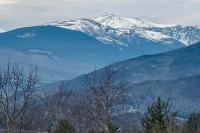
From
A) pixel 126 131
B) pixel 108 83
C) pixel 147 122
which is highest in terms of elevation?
pixel 108 83

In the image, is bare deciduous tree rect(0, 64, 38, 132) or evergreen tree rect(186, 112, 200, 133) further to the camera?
evergreen tree rect(186, 112, 200, 133)

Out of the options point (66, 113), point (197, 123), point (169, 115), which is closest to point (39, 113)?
point (66, 113)

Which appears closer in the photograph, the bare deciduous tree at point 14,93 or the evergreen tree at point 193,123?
the bare deciduous tree at point 14,93

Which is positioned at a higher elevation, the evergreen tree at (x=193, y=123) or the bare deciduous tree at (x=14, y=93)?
the bare deciduous tree at (x=14, y=93)

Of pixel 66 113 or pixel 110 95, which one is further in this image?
pixel 66 113

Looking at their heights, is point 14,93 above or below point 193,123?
above

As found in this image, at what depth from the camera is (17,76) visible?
162 feet

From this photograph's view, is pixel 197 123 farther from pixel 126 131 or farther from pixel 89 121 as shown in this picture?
pixel 126 131

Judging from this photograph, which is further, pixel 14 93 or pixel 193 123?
pixel 193 123

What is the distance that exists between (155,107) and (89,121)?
27229 mm

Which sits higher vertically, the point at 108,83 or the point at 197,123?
the point at 108,83

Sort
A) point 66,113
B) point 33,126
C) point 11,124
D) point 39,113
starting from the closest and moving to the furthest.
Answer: point 11,124 < point 66,113 < point 33,126 < point 39,113

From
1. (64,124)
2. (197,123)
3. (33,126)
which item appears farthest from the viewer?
(33,126)

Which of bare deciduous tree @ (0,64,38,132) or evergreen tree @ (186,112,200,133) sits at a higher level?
bare deciduous tree @ (0,64,38,132)
